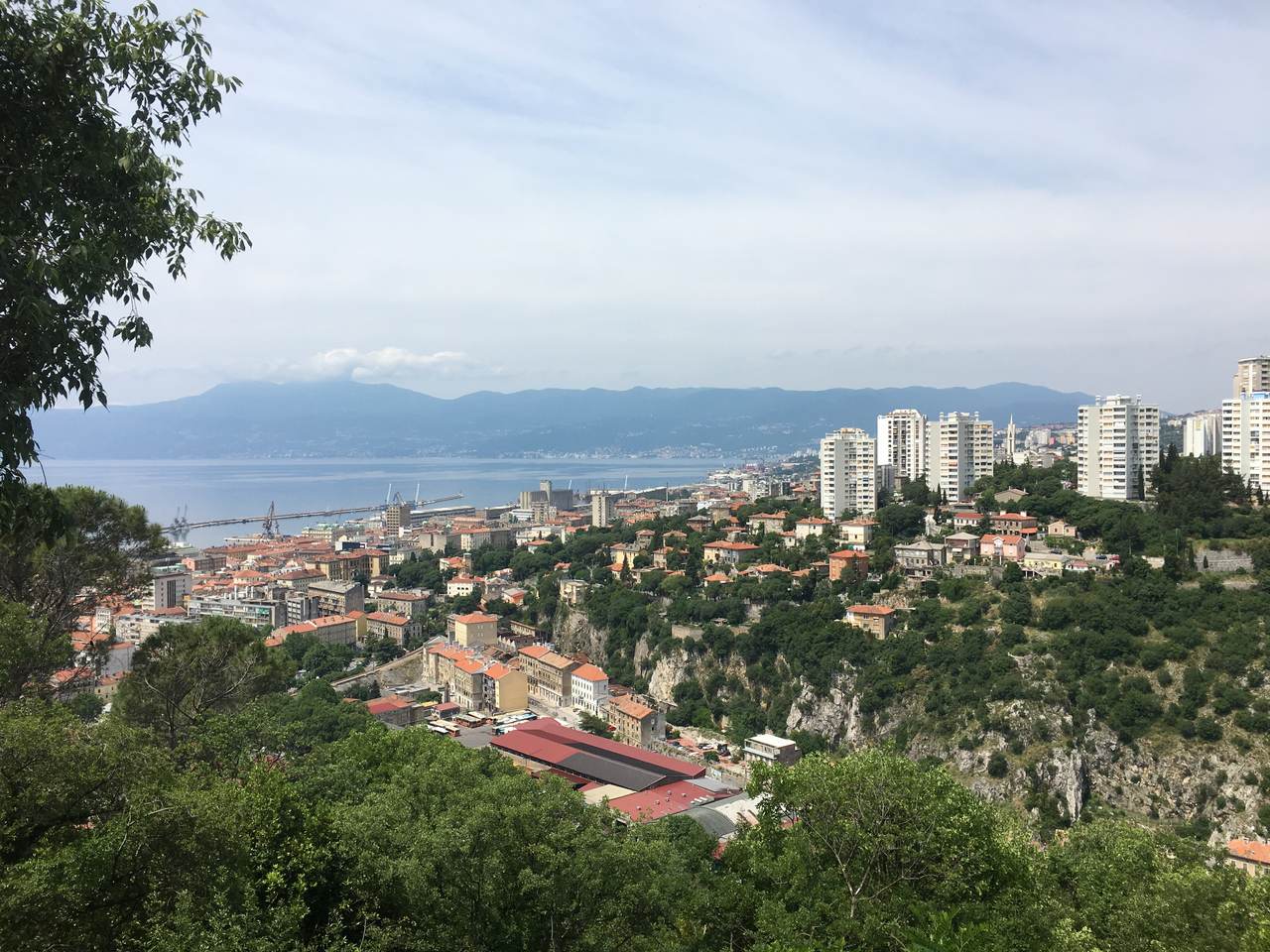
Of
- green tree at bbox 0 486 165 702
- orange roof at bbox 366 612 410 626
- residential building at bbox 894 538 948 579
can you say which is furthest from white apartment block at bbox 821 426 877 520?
green tree at bbox 0 486 165 702

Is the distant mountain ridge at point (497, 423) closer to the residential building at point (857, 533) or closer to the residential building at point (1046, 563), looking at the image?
the residential building at point (857, 533)

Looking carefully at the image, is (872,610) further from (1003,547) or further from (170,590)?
(170,590)

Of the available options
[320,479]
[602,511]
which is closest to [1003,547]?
[602,511]

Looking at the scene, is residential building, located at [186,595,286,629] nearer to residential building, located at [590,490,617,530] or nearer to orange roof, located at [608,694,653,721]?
orange roof, located at [608,694,653,721]

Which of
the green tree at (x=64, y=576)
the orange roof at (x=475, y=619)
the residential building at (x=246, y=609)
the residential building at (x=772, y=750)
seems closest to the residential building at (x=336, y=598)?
the residential building at (x=246, y=609)

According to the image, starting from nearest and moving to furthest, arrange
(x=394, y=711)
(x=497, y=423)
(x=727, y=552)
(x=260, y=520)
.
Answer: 1. (x=394, y=711)
2. (x=727, y=552)
3. (x=260, y=520)
4. (x=497, y=423)

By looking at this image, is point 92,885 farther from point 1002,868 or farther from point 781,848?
point 1002,868

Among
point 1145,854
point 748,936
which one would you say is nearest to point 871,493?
point 1145,854
